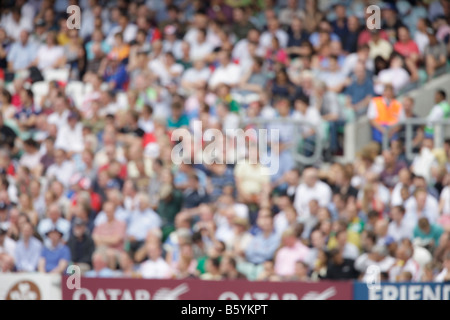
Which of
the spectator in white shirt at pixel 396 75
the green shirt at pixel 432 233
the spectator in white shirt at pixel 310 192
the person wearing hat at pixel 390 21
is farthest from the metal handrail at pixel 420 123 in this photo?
the person wearing hat at pixel 390 21

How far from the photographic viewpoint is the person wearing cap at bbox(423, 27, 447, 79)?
17.6m

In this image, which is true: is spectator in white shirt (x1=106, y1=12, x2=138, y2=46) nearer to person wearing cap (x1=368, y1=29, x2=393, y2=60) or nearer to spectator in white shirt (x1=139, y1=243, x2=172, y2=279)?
person wearing cap (x1=368, y1=29, x2=393, y2=60)

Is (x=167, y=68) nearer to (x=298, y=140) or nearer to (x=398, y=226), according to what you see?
(x=298, y=140)

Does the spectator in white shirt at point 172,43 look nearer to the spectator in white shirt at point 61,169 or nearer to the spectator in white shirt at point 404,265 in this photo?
the spectator in white shirt at point 61,169

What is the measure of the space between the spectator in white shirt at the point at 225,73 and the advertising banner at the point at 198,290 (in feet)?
12.3

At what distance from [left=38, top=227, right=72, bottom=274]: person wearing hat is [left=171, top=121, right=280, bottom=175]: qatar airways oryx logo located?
1.67 meters

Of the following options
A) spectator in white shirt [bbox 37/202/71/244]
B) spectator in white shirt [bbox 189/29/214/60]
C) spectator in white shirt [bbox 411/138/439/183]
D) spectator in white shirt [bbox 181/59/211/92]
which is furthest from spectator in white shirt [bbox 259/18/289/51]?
spectator in white shirt [bbox 37/202/71/244]

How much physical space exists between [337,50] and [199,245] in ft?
11.8

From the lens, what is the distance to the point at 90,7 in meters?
19.3

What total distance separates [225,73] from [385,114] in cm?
222

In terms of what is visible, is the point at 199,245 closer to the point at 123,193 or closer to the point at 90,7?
the point at 123,193

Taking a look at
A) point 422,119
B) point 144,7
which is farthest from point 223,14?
point 422,119
